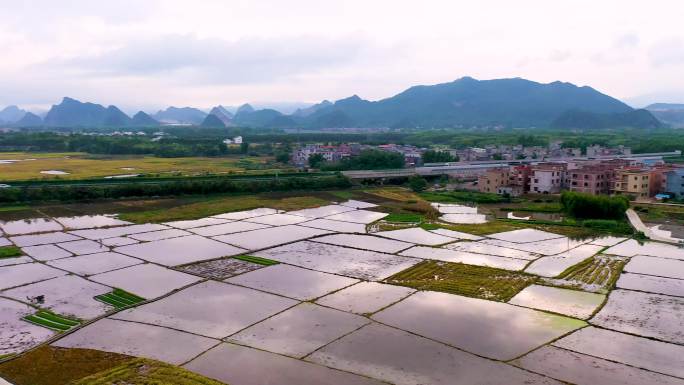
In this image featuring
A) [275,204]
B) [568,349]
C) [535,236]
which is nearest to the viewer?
[568,349]

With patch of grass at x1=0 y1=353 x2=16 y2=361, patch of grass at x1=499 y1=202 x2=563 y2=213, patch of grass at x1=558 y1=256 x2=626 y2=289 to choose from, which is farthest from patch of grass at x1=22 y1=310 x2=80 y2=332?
→ patch of grass at x1=499 y1=202 x2=563 y2=213

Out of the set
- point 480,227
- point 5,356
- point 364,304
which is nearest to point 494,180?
point 480,227

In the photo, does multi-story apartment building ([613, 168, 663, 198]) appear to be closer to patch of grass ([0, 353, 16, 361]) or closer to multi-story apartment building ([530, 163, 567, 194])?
multi-story apartment building ([530, 163, 567, 194])

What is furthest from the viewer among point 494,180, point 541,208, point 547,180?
Answer: point 494,180

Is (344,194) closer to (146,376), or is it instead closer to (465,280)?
(465,280)

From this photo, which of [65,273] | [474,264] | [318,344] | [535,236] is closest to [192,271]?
[65,273]

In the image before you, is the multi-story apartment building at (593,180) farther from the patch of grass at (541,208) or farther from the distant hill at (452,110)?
the distant hill at (452,110)

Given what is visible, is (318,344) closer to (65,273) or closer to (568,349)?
(568,349)
